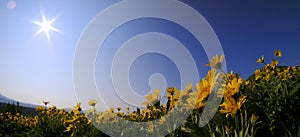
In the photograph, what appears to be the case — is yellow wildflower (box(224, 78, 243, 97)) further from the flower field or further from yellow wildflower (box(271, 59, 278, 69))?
yellow wildflower (box(271, 59, 278, 69))

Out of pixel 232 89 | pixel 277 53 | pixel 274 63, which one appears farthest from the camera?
pixel 277 53

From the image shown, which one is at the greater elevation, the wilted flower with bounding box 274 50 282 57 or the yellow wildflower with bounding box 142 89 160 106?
the wilted flower with bounding box 274 50 282 57

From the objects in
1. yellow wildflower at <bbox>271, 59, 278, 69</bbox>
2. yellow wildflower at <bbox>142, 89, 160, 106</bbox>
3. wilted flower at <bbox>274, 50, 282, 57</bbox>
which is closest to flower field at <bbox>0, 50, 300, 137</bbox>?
yellow wildflower at <bbox>142, 89, 160, 106</bbox>

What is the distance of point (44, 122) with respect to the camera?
4.08m

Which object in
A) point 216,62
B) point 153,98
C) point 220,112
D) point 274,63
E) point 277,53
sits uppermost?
point 277,53

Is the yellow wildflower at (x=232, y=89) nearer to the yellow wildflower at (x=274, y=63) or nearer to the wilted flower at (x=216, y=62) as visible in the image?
the wilted flower at (x=216, y=62)

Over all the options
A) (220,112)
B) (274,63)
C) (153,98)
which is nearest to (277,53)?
(274,63)

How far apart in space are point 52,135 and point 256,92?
3.09 metres

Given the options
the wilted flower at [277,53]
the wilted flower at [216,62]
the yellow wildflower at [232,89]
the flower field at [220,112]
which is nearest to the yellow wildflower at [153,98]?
the flower field at [220,112]

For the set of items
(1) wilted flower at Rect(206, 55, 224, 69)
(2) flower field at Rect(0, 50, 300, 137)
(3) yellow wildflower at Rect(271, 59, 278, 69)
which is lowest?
(2) flower field at Rect(0, 50, 300, 137)

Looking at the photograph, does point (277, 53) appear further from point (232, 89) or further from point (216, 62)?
point (232, 89)

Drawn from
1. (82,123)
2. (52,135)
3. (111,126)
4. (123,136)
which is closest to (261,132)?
(123,136)

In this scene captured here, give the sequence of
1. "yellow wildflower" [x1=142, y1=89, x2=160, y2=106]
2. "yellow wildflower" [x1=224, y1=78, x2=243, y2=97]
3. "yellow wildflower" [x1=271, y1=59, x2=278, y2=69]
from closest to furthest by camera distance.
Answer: "yellow wildflower" [x1=224, y1=78, x2=243, y2=97]
"yellow wildflower" [x1=142, y1=89, x2=160, y2=106]
"yellow wildflower" [x1=271, y1=59, x2=278, y2=69]

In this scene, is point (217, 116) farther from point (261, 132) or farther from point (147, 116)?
point (147, 116)
